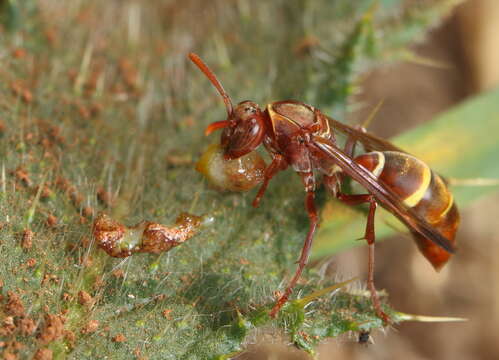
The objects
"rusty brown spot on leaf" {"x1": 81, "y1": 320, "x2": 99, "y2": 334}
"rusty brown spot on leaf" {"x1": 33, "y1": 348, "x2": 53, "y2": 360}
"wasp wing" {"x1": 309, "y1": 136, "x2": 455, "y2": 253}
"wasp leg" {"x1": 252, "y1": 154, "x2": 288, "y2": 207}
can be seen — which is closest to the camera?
"rusty brown spot on leaf" {"x1": 33, "y1": 348, "x2": 53, "y2": 360}

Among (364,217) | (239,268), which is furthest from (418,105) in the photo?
(239,268)

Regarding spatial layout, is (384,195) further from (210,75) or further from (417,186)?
(210,75)

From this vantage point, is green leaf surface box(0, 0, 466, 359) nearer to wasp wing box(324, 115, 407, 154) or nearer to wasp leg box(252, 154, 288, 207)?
wasp leg box(252, 154, 288, 207)

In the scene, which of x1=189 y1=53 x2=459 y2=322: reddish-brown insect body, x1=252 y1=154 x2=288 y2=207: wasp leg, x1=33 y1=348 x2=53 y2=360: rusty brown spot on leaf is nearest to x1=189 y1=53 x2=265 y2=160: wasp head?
x1=189 y1=53 x2=459 y2=322: reddish-brown insect body

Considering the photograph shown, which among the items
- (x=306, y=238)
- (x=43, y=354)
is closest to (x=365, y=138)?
(x=306, y=238)

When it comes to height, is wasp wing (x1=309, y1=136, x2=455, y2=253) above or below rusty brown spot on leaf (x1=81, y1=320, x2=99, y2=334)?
above

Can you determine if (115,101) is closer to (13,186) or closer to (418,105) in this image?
(13,186)

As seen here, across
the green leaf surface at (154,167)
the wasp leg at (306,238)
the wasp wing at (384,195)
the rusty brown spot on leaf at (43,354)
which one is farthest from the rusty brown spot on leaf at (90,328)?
the wasp wing at (384,195)
